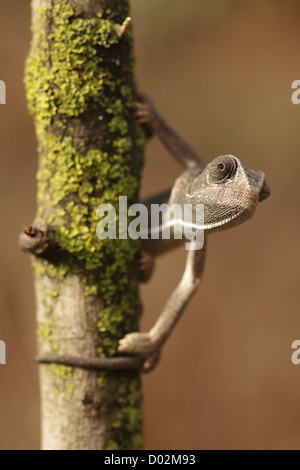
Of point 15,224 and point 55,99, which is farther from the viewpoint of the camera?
point 15,224

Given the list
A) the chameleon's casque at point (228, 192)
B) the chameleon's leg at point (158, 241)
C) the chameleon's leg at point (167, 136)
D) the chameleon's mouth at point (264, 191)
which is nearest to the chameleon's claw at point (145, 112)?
the chameleon's leg at point (167, 136)

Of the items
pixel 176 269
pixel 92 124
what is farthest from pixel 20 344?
pixel 92 124

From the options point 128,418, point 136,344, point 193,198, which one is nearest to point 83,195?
point 193,198

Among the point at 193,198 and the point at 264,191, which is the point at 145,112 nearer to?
the point at 193,198

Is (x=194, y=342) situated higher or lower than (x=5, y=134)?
lower

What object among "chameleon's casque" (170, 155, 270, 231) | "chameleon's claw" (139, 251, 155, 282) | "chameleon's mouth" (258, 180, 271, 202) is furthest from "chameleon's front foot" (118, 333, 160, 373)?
"chameleon's mouth" (258, 180, 271, 202)
